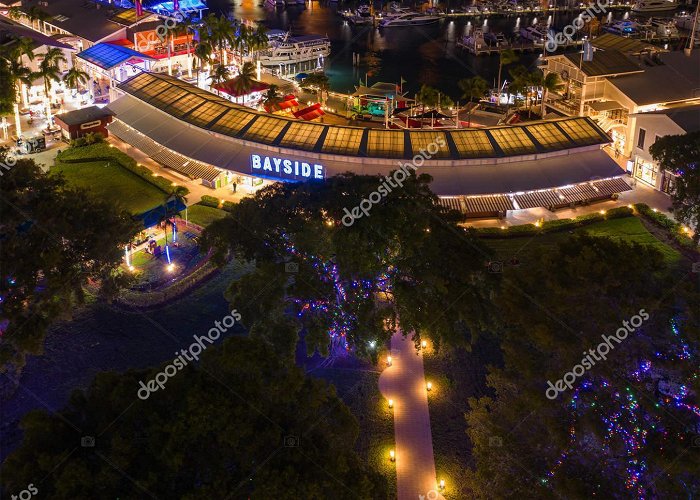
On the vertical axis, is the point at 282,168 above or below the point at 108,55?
below

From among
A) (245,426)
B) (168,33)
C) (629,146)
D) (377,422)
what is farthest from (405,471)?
(168,33)

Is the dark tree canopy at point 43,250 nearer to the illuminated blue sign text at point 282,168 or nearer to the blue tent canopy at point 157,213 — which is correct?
the blue tent canopy at point 157,213

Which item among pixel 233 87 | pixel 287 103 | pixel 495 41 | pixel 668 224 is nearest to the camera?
pixel 668 224

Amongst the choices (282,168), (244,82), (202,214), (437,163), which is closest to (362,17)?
(244,82)

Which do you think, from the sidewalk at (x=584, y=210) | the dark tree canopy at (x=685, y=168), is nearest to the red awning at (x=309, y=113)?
the sidewalk at (x=584, y=210)

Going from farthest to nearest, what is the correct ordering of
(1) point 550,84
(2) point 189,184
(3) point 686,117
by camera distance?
(1) point 550,84
(2) point 189,184
(3) point 686,117

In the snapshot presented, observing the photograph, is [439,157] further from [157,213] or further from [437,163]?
[157,213]
